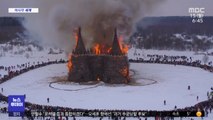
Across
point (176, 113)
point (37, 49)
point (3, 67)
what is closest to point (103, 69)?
point (3, 67)

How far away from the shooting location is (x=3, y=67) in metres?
55.2

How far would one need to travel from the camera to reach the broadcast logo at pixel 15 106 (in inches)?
893

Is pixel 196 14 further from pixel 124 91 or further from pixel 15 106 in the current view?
pixel 15 106

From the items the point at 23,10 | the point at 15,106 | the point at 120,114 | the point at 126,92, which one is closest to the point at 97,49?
the point at 126,92

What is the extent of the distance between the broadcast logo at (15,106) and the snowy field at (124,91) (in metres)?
4.94

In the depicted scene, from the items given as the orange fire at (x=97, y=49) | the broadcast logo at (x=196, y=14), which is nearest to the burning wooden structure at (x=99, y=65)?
the orange fire at (x=97, y=49)

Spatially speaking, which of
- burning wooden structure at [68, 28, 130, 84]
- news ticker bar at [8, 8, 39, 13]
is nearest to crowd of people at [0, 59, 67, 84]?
burning wooden structure at [68, 28, 130, 84]

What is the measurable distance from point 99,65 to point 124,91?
22.9 ft

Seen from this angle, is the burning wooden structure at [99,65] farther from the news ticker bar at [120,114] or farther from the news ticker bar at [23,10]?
the news ticker bar at [120,114]

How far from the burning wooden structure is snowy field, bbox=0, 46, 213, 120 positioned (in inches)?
72.0

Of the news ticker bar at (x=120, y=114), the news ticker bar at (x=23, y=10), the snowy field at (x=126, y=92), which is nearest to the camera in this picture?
the news ticker bar at (x=120, y=114)

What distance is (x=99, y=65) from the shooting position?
145 ft

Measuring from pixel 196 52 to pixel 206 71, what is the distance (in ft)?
74.6

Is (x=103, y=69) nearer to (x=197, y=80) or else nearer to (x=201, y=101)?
(x=197, y=80)
